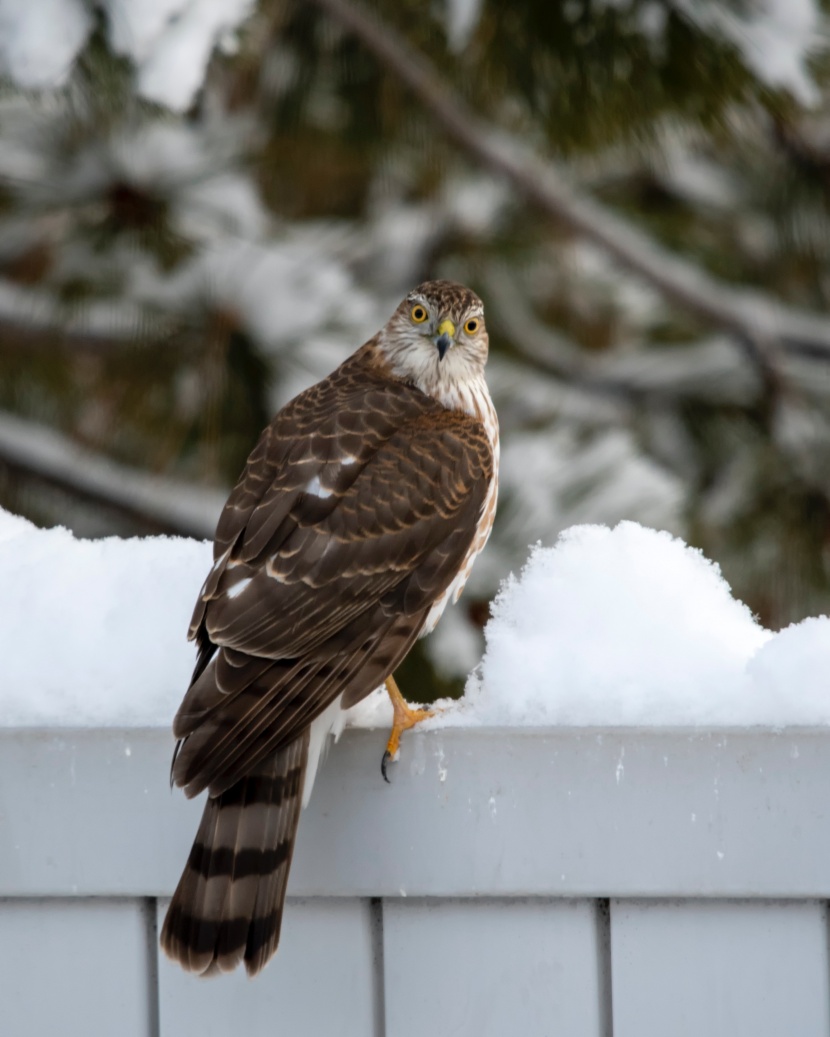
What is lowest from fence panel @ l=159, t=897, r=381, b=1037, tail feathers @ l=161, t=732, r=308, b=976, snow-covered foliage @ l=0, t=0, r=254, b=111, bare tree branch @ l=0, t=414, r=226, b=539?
fence panel @ l=159, t=897, r=381, b=1037

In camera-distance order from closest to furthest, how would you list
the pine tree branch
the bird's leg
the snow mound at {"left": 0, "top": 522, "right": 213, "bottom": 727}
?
the bird's leg < the snow mound at {"left": 0, "top": 522, "right": 213, "bottom": 727} < the pine tree branch

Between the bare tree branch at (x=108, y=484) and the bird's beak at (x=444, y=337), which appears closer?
the bird's beak at (x=444, y=337)

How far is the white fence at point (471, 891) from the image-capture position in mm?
1554

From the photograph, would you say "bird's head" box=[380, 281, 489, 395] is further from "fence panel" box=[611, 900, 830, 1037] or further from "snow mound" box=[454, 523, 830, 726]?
"fence panel" box=[611, 900, 830, 1037]

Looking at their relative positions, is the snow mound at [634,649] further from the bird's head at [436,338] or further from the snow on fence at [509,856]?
the bird's head at [436,338]

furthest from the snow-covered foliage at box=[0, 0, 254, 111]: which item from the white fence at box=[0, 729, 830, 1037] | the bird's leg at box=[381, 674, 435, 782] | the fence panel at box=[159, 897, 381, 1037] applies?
the fence panel at box=[159, 897, 381, 1037]

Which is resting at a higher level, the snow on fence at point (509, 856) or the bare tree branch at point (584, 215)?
the bare tree branch at point (584, 215)

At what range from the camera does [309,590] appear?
1949mm

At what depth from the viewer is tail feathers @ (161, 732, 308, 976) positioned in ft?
5.13

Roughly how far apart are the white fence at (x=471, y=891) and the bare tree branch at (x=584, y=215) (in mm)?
2053

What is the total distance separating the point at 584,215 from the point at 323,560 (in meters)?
1.92

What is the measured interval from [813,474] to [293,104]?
1.76m

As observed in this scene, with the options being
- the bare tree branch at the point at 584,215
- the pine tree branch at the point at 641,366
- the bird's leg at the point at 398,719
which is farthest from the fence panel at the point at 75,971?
the pine tree branch at the point at 641,366

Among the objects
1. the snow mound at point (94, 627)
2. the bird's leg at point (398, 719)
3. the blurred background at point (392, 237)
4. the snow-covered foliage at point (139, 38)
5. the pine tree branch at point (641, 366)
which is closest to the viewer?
the bird's leg at point (398, 719)
